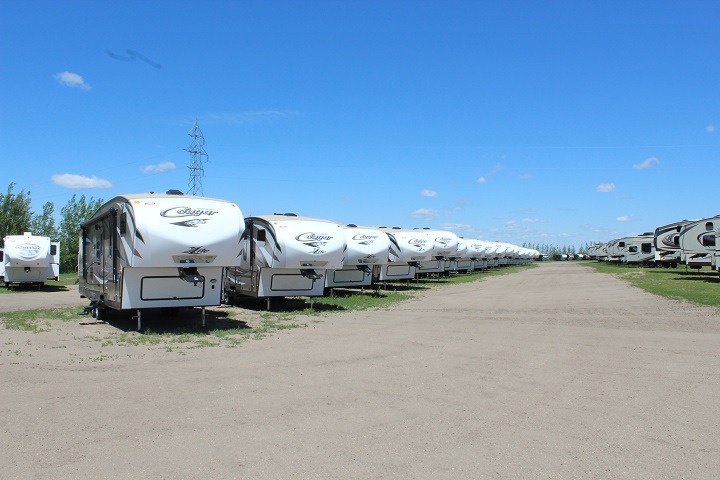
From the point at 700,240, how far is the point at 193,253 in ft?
97.9

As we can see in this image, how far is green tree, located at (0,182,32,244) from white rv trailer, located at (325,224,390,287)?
146 ft

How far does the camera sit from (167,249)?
11.2 metres

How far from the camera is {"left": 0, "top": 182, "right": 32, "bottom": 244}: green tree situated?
5128 cm

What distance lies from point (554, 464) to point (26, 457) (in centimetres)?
464

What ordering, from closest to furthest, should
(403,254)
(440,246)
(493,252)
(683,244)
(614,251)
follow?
(403,254)
(683,244)
(440,246)
(493,252)
(614,251)

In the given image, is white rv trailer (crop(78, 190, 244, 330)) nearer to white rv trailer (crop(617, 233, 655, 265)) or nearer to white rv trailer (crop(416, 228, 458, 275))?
white rv trailer (crop(416, 228, 458, 275))

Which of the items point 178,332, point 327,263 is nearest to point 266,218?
point 327,263

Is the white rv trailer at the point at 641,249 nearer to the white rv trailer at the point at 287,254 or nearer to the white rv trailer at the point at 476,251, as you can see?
the white rv trailer at the point at 476,251

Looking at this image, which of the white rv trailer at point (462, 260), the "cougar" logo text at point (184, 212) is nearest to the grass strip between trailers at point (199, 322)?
the "cougar" logo text at point (184, 212)

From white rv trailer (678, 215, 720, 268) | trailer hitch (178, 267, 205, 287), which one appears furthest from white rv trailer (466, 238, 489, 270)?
trailer hitch (178, 267, 205, 287)

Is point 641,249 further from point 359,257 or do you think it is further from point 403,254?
point 359,257

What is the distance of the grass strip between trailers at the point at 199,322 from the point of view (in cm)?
1098

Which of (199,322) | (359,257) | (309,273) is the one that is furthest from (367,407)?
(359,257)

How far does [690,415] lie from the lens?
5.92 m
